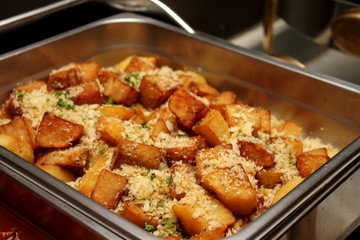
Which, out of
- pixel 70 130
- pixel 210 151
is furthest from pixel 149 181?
pixel 70 130

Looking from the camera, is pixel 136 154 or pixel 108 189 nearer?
pixel 108 189

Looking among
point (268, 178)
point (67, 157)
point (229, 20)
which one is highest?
point (67, 157)

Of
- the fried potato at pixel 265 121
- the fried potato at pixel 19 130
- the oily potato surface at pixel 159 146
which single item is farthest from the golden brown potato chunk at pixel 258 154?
the fried potato at pixel 19 130

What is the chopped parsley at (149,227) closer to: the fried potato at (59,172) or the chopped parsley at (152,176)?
the chopped parsley at (152,176)

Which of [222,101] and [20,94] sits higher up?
[20,94]

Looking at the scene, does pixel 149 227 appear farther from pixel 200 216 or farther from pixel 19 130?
pixel 19 130

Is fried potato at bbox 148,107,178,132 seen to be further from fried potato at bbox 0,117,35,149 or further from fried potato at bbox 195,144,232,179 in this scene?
fried potato at bbox 0,117,35,149

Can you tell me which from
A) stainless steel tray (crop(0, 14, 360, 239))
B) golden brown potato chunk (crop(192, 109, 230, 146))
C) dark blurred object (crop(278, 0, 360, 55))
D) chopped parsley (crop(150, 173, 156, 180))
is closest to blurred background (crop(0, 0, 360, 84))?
dark blurred object (crop(278, 0, 360, 55))

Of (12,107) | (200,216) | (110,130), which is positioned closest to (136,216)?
(200,216)

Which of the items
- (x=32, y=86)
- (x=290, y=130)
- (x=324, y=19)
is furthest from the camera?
(x=324, y=19)
